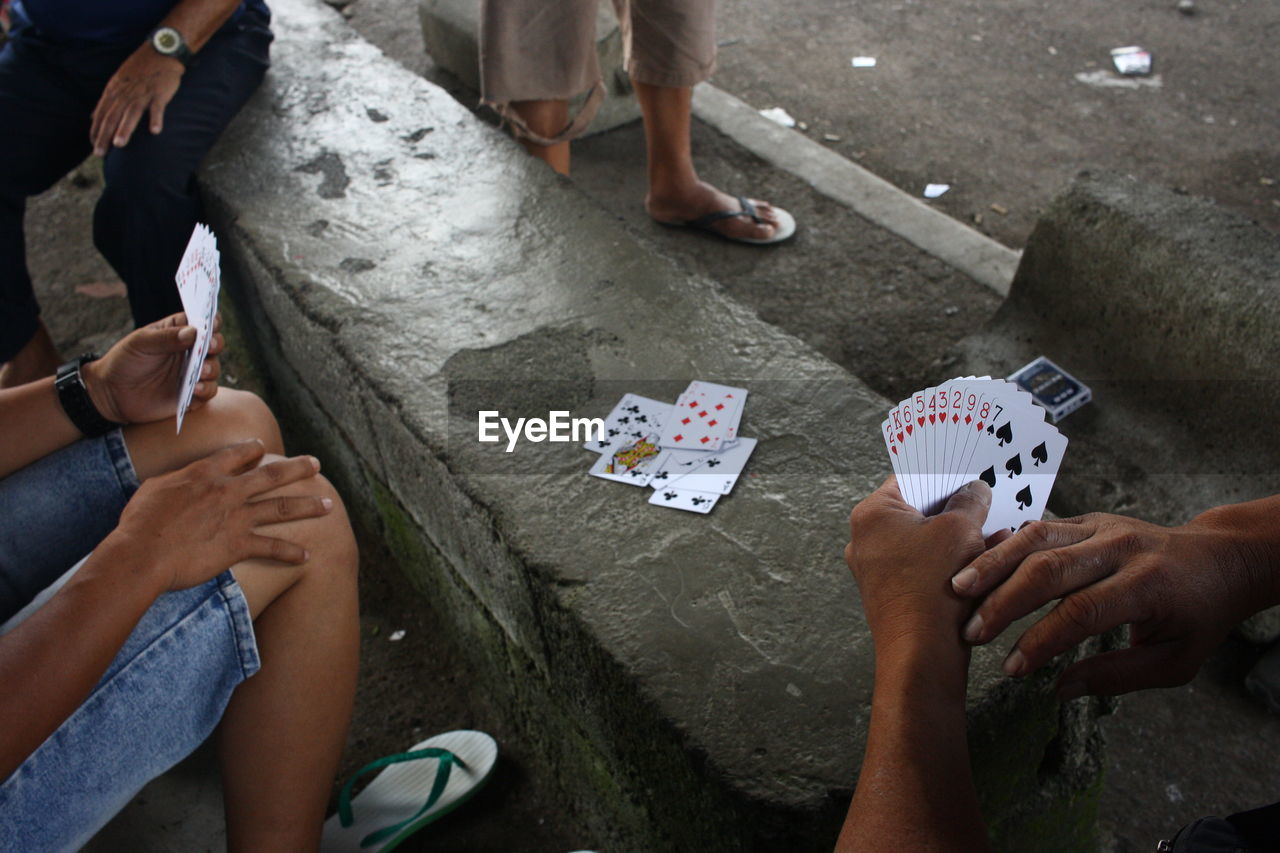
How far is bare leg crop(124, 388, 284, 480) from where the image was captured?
1.74 m

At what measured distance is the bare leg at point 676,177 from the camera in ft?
10.6

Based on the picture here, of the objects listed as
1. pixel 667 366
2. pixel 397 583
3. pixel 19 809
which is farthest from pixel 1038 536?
pixel 397 583

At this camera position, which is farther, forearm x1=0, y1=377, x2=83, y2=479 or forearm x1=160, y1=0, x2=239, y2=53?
forearm x1=160, y1=0, x2=239, y2=53

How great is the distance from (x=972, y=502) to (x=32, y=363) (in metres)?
2.65

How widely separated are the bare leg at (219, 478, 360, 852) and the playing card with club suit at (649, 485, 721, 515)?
56 centimetres

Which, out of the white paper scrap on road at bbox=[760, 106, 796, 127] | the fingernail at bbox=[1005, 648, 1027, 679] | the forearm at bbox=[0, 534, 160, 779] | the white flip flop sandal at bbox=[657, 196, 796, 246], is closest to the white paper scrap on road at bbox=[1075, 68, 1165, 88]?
the white paper scrap on road at bbox=[760, 106, 796, 127]

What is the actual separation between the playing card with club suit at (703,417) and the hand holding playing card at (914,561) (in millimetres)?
538

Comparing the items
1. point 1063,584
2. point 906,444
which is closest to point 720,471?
point 906,444

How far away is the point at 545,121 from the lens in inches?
120

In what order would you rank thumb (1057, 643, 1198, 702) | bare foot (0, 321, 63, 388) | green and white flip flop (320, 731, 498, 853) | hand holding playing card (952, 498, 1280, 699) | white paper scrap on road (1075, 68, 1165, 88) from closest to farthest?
hand holding playing card (952, 498, 1280, 699) → thumb (1057, 643, 1198, 702) → green and white flip flop (320, 731, 498, 853) → bare foot (0, 321, 63, 388) → white paper scrap on road (1075, 68, 1165, 88)

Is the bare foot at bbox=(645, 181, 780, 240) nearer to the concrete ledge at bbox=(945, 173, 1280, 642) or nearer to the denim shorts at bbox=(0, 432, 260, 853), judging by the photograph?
the concrete ledge at bbox=(945, 173, 1280, 642)

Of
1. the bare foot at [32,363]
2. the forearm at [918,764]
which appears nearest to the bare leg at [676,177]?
the bare foot at [32,363]

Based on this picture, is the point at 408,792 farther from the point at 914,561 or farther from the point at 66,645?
the point at 914,561

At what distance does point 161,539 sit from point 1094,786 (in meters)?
1.60
